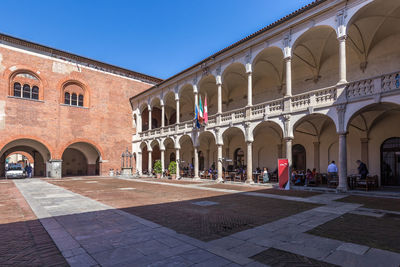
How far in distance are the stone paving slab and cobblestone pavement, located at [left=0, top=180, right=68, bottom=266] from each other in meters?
0.15

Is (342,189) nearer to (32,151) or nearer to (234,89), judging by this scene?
(234,89)

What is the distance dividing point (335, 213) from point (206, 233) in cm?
435

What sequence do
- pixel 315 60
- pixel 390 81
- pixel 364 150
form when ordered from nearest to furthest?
pixel 390 81, pixel 364 150, pixel 315 60

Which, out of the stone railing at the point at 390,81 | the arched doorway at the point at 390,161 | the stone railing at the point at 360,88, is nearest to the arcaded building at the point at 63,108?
the stone railing at the point at 360,88

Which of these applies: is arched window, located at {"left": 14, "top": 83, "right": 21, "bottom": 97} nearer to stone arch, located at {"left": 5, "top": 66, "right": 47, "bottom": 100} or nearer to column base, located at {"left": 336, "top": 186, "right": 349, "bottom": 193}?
stone arch, located at {"left": 5, "top": 66, "right": 47, "bottom": 100}

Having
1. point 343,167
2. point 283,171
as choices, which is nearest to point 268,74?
point 283,171

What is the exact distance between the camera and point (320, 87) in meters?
16.9

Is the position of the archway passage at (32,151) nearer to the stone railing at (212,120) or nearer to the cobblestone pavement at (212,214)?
the stone railing at (212,120)

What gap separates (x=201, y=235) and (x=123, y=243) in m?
1.58

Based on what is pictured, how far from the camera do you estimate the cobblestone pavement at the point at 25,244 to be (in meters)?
3.82

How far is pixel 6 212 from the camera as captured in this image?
744cm

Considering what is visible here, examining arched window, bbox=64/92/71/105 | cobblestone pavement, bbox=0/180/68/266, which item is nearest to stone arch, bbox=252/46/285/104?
cobblestone pavement, bbox=0/180/68/266

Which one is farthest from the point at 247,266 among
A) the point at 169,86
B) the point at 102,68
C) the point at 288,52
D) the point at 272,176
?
the point at 102,68

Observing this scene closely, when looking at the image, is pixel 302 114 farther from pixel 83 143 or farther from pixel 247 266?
pixel 83 143
